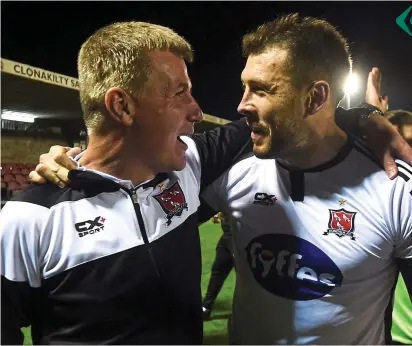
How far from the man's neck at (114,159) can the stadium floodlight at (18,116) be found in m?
10.0

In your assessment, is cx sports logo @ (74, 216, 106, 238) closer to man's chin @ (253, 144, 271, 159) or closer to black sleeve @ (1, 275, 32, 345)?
black sleeve @ (1, 275, 32, 345)

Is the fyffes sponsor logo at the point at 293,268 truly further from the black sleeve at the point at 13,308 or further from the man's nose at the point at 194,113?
the black sleeve at the point at 13,308

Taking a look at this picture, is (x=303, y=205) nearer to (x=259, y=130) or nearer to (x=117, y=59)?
(x=259, y=130)

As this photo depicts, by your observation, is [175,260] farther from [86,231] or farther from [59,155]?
[59,155]

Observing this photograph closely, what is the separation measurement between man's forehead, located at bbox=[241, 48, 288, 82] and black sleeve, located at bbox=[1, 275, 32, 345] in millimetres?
919

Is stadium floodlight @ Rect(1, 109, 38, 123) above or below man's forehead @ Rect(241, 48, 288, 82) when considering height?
above

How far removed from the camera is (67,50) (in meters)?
15.5

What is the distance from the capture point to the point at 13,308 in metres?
1.12

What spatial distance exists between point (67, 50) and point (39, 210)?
1570 cm

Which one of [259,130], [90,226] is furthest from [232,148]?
[90,226]

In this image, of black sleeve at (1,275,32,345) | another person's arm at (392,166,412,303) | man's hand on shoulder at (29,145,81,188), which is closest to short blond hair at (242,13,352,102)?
another person's arm at (392,166,412,303)

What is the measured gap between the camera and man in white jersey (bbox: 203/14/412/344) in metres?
1.38

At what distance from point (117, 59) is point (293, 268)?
87 centimetres

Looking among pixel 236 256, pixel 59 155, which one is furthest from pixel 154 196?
pixel 236 256
